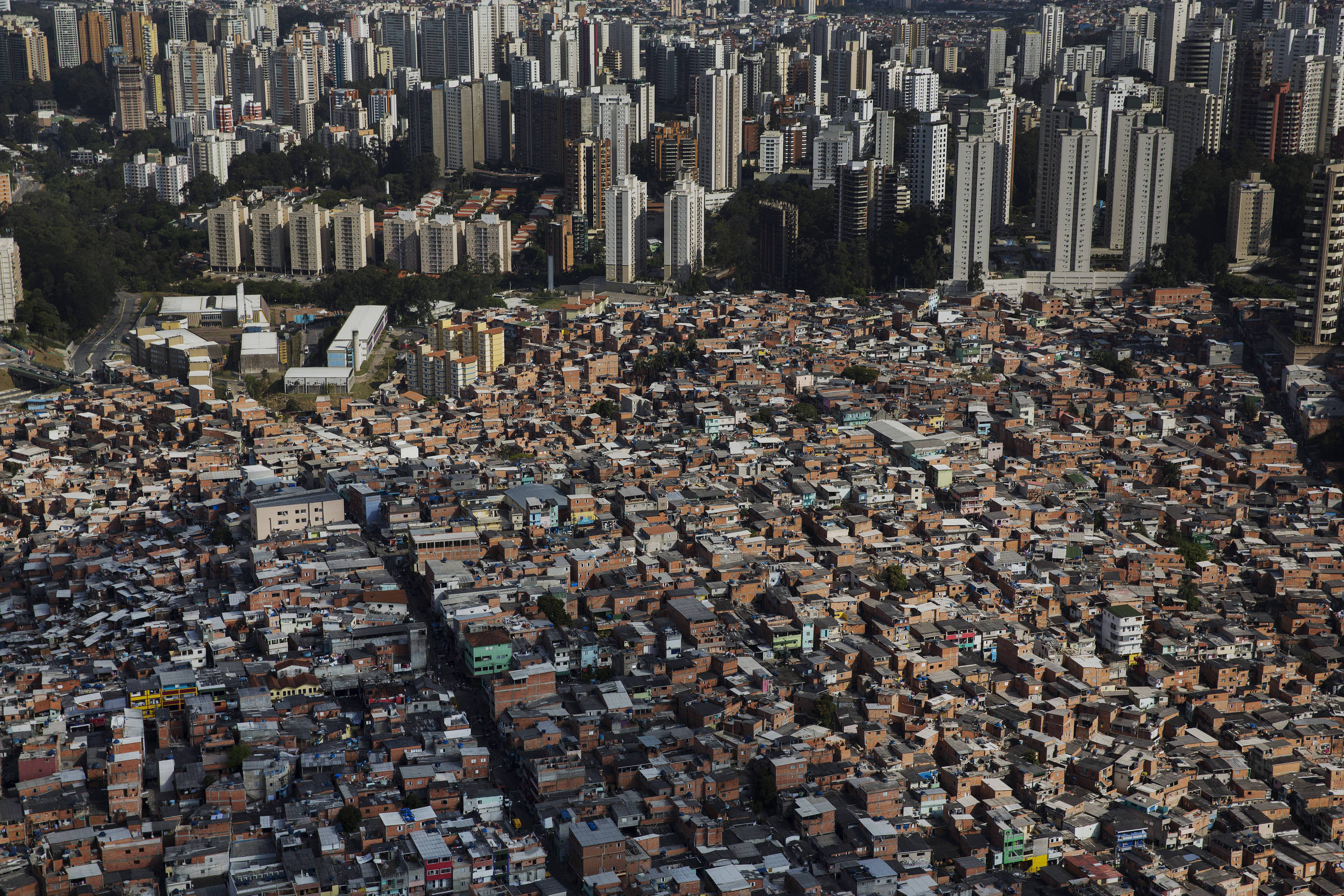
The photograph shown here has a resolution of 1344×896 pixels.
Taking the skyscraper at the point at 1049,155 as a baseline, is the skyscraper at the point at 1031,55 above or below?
above

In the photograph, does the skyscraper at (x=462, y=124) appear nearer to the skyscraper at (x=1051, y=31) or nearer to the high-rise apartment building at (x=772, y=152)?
the high-rise apartment building at (x=772, y=152)

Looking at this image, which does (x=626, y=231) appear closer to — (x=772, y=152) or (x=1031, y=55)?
(x=772, y=152)

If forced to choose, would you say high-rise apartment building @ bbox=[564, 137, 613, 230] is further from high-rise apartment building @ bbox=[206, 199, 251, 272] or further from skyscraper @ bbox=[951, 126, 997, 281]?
skyscraper @ bbox=[951, 126, 997, 281]

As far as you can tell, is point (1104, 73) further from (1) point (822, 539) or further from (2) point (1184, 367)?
(1) point (822, 539)

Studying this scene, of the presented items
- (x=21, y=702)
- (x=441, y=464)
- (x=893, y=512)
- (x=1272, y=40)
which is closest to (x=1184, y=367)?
(x=893, y=512)

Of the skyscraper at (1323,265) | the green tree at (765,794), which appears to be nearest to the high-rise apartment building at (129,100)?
the skyscraper at (1323,265)
